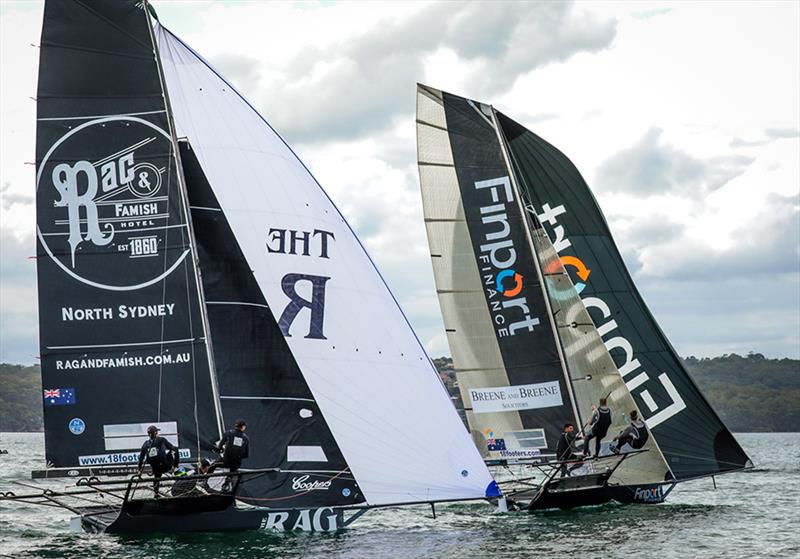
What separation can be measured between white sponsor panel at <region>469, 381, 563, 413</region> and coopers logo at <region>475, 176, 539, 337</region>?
1213mm

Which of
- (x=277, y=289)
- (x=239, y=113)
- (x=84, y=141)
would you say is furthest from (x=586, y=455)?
(x=84, y=141)

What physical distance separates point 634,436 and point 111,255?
34.9ft

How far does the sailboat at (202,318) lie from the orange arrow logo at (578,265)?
301 inches

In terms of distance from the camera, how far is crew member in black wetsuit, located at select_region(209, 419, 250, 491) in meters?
17.6

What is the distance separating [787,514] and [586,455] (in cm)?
577

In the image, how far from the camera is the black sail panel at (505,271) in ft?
81.3

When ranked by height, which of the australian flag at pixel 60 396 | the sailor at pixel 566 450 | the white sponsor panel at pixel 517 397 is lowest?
the sailor at pixel 566 450

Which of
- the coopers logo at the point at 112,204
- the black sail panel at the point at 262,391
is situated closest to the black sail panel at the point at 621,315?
the black sail panel at the point at 262,391

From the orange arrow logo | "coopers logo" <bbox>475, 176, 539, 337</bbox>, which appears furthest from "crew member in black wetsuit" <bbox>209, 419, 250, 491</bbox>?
the orange arrow logo

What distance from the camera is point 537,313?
25.0 meters

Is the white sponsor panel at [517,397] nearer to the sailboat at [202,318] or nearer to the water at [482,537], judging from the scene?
the water at [482,537]

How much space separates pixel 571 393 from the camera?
2433 cm

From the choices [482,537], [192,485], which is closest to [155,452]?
[192,485]

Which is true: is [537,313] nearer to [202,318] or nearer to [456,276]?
[456,276]
